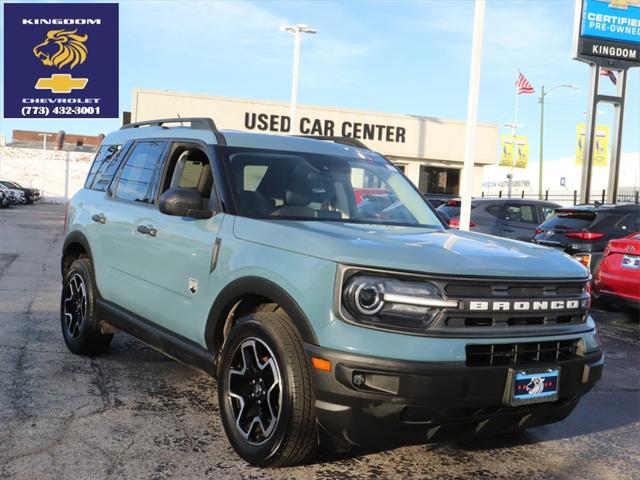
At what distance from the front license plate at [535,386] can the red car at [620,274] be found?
533 centimetres

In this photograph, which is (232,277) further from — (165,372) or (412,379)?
(165,372)

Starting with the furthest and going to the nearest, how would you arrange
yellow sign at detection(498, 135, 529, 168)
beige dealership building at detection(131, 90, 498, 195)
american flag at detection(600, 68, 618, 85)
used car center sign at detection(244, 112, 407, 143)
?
yellow sign at detection(498, 135, 529, 168), used car center sign at detection(244, 112, 407, 143), beige dealership building at detection(131, 90, 498, 195), american flag at detection(600, 68, 618, 85)

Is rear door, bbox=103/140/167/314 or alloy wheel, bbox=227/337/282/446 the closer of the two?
alloy wheel, bbox=227/337/282/446

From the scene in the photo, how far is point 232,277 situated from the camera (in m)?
3.67

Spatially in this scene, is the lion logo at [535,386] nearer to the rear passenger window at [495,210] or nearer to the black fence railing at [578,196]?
the rear passenger window at [495,210]

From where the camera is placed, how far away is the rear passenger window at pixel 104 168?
18.6ft

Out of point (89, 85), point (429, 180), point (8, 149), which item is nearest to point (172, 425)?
point (89, 85)

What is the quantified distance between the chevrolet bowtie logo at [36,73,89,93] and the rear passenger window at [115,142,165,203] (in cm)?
1743

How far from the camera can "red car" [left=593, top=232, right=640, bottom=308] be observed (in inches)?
313

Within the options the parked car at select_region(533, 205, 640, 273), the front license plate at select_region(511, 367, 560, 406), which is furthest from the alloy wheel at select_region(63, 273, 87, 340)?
the parked car at select_region(533, 205, 640, 273)

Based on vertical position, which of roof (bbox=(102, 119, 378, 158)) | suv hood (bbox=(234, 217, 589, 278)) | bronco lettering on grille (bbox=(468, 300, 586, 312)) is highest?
roof (bbox=(102, 119, 378, 158))

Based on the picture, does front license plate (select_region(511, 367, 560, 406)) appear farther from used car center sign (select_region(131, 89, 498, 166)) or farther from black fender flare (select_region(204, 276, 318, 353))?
used car center sign (select_region(131, 89, 498, 166))

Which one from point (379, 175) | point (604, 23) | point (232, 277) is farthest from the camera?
point (604, 23)

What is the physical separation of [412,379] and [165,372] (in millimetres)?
2885
